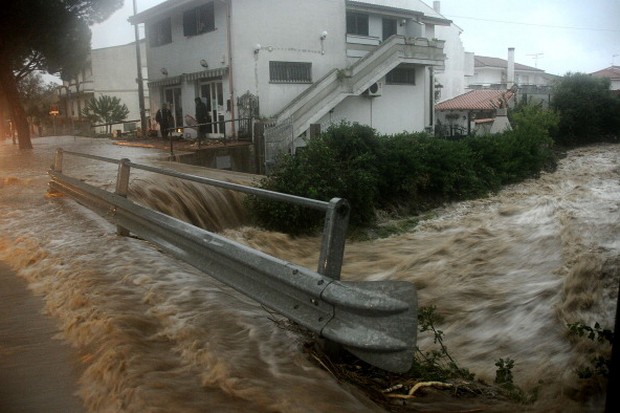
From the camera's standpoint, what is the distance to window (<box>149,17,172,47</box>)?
28.7 meters

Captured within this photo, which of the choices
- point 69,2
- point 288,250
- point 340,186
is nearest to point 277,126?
point 340,186

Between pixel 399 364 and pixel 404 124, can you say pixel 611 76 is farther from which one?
pixel 404 124

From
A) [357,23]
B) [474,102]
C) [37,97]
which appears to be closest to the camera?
[357,23]

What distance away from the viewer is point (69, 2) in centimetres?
2403

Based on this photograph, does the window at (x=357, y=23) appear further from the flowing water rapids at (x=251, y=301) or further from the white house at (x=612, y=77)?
the flowing water rapids at (x=251, y=301)

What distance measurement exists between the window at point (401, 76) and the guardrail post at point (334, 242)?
27597 millimetres

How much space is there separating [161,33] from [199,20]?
13.5 ft

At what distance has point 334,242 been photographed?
11.1 feet

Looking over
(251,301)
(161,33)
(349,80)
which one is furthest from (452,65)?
(251,301)

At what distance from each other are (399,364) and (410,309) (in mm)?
286

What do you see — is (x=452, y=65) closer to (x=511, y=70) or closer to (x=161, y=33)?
(x=511, y=70)

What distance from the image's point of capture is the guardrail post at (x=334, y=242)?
3.36 meters

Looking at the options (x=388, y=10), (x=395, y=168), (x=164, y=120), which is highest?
(x=388, y=10)

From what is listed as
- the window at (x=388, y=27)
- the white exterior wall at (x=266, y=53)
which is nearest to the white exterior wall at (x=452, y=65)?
the window at (x=388, y=27)
